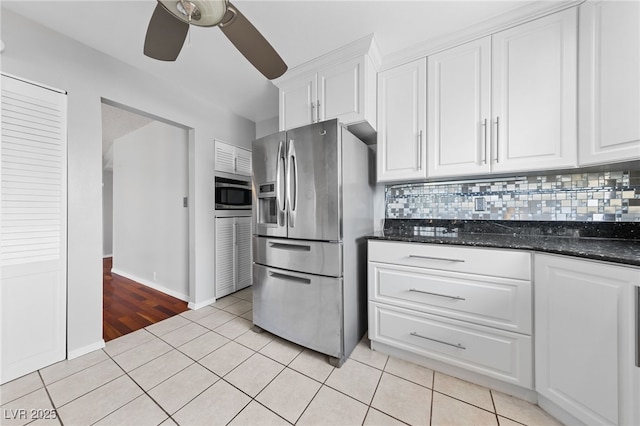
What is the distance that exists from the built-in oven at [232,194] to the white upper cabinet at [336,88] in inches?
49.0

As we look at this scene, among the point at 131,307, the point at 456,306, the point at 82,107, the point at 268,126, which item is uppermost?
the point at 268,126

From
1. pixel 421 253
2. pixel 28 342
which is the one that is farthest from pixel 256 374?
pixel 28 342

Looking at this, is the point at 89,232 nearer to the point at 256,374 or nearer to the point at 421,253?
the point at 256,374

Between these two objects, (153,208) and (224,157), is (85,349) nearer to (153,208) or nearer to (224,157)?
(153,208)

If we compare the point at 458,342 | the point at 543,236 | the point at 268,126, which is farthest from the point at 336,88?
the point at 458,342

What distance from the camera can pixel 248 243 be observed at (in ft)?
10.8

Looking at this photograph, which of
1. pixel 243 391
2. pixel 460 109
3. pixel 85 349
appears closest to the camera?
pixel 243 391

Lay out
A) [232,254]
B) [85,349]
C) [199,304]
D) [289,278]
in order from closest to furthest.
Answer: [85,349]
[289,278]
[199,304]
[232,254]

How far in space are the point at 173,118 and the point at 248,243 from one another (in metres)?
1.79

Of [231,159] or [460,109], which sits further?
[231,159]

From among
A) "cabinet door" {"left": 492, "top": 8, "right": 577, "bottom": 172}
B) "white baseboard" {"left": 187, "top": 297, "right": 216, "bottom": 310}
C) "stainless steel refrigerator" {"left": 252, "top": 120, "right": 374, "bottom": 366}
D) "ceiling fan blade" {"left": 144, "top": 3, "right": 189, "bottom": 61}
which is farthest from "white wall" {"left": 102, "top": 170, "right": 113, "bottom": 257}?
"cabinet door" {"left": 492, "top": 8, "right": 577, "bottom": 172}

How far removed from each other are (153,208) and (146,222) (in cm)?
33

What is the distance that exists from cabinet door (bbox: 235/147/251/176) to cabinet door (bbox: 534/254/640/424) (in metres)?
3.13

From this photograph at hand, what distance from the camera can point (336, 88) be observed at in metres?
1.92
